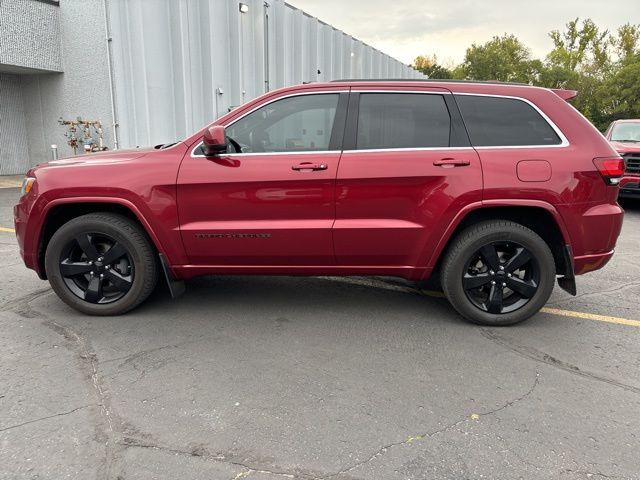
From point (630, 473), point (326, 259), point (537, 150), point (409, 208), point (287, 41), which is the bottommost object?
point (630, 473)

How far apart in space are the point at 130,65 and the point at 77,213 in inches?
370

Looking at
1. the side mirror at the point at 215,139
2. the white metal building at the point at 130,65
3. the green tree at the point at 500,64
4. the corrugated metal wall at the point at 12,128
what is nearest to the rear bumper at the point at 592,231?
the side mirror at the point at 215,139

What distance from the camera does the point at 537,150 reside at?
11.7 ft

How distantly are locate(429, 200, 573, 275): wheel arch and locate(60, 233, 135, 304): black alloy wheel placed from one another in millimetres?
2538

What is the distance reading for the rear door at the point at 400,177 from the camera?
3.55 meters

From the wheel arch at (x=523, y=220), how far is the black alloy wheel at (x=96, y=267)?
2538 millimetres

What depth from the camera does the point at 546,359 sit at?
131 inches

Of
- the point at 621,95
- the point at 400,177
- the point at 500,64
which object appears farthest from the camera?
the point at 500,64

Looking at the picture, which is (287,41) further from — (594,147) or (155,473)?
(155,473)

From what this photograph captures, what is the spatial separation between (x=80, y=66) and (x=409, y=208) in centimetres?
1270

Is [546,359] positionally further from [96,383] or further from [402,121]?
[96,383]

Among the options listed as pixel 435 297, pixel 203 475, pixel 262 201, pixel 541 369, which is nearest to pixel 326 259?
pixel 262 201

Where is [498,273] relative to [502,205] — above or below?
below

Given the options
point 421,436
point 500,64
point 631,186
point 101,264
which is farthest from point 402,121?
point 500,64
